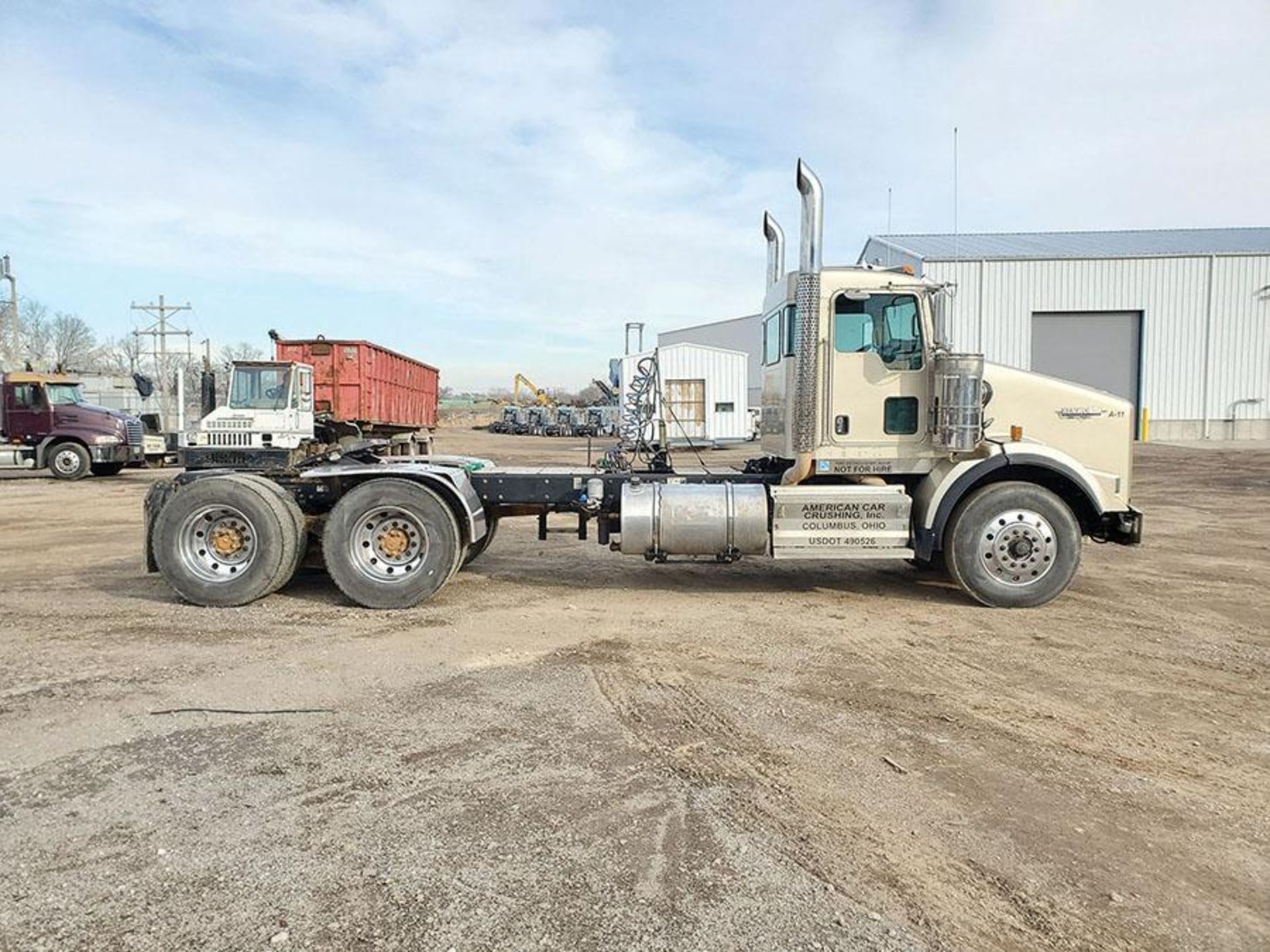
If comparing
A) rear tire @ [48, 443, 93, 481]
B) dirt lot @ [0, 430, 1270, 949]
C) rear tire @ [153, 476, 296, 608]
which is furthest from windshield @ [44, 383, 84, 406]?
rear tire @ [153, 476, 296, 608]

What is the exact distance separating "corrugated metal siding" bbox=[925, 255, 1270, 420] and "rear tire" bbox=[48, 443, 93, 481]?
28.3 metres

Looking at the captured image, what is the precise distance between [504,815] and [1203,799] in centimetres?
327

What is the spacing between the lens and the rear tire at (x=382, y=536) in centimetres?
779

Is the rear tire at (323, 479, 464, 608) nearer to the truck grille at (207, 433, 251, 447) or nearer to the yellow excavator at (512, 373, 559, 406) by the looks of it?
the truck grille at (207, 433, 251, 447)

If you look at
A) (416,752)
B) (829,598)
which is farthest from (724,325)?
(416,752)

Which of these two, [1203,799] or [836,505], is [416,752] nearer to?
[1203,799]

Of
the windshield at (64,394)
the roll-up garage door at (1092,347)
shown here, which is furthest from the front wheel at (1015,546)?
the roll-up garage door at (1092,347)

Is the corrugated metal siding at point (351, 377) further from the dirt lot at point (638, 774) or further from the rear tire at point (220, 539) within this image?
the dirt lot at point (638, 774)

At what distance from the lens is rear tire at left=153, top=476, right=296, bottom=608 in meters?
7.80

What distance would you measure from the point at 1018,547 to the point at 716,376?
27.5 m

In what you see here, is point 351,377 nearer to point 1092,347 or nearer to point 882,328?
point 882,328

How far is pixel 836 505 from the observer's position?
26.2 ft

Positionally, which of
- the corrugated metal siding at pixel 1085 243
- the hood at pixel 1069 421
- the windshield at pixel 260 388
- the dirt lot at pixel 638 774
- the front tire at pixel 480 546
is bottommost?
the dirt lot at pixel 638 774

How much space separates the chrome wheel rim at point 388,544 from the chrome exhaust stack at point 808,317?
11.7ft
